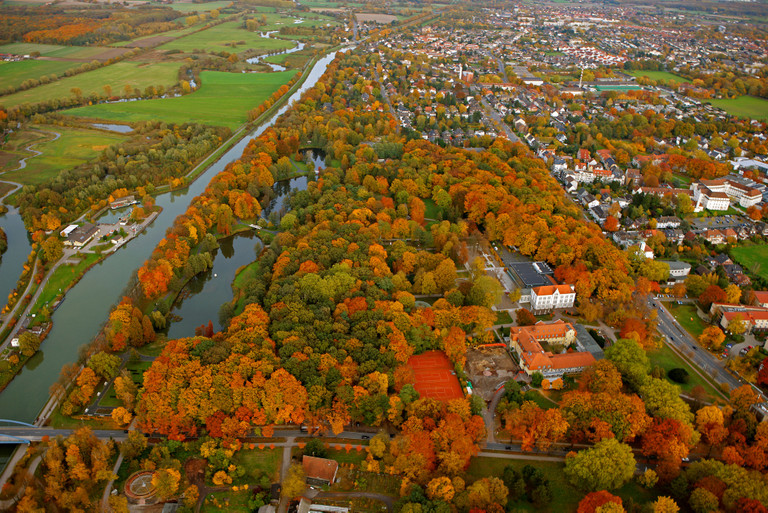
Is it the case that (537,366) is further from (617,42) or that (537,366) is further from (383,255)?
(617,42)

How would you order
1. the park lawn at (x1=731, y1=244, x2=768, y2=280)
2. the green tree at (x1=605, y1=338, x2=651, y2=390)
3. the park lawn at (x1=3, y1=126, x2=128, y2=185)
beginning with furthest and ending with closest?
the park lawn at (x1=3, y1=126, x2=128, y2=185) → the park lawn at (x1=731, y1=244, x2=768, y2=280) → the green tree at (x1=605, y1=338, x2=651, y2=390)

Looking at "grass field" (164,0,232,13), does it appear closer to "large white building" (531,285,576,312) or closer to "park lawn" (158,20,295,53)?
"park lawn" (158,20,295,53)

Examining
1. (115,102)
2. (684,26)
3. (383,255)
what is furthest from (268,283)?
(684,26)

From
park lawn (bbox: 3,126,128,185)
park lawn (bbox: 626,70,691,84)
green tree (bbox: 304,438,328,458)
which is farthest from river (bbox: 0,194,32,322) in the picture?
park lawn (bbox: 626,70,691,84)

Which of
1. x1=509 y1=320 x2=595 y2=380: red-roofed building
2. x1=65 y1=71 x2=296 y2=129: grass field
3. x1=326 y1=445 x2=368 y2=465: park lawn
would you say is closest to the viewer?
x1=326 y1=445 x2=368 y2=465: park lawn

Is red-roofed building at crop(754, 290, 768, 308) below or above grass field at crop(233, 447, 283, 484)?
above

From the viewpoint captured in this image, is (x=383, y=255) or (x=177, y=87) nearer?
(x=383, y=255)
